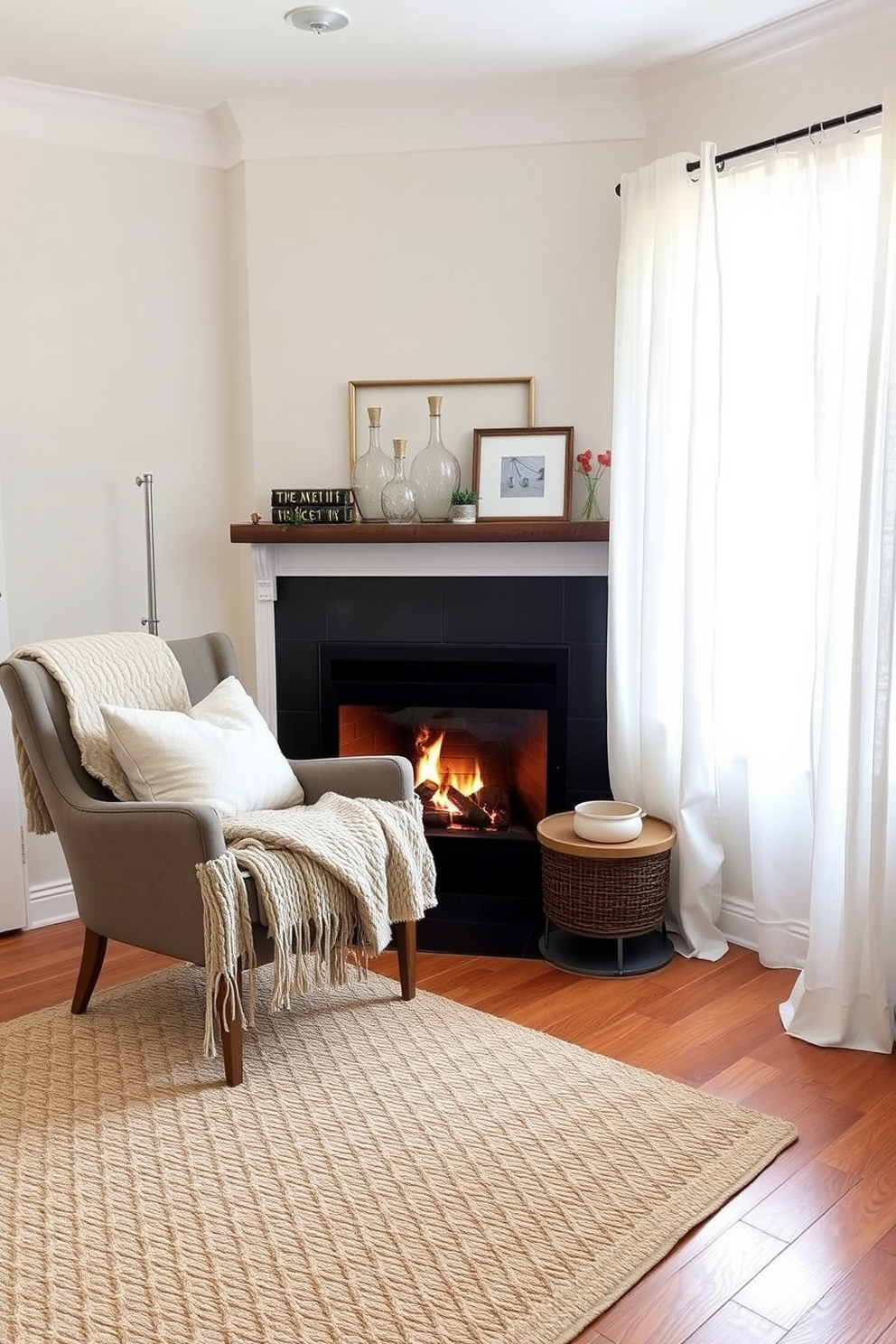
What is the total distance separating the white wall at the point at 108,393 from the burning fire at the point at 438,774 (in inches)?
32.2

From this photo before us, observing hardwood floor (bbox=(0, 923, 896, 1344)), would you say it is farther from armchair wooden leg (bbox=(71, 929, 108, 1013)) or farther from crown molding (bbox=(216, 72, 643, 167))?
crown molding (bbox=(216, 72, 643, 167))

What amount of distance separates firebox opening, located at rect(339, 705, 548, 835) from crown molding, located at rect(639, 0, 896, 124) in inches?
76.0

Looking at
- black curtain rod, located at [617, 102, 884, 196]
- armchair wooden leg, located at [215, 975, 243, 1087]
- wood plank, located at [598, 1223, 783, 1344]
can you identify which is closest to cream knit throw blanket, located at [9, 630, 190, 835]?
armchair wooden leg, located at [215, 975, 243, 1087]

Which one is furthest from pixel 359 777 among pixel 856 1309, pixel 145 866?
pixel 856 1309

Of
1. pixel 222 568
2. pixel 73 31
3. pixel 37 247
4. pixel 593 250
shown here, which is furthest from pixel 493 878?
pixel 73 31

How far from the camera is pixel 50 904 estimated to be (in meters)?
3.71

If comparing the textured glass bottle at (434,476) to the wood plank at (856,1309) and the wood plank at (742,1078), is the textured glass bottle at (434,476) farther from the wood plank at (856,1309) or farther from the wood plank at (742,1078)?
the wood plank at (856,1309)

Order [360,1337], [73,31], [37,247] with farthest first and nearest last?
[37,247], [73,31], [360,1337]

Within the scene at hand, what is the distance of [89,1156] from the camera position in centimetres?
229

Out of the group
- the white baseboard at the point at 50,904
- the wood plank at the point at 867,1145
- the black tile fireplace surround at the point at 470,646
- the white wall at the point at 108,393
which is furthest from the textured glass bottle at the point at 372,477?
the wood plank at the point at 867,1145

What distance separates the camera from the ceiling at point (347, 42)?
2939mm

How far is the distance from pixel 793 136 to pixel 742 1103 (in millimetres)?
2290

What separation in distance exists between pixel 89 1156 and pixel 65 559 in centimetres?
197

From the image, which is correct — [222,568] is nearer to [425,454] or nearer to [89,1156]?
[425,454]
